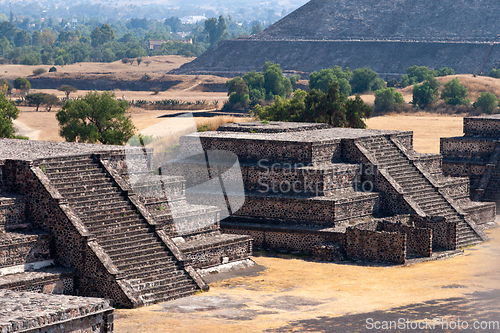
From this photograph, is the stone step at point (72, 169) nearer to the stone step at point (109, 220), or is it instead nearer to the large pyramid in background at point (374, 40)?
the stone step at point (109, 220)

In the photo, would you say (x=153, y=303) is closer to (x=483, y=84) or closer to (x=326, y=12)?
(x=483, y=84)

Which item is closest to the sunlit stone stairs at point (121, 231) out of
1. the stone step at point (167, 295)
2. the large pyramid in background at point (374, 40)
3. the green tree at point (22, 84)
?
the stone step at point (167, 295)

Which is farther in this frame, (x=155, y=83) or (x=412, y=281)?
(x=155, y=83)

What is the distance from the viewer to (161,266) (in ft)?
72.0

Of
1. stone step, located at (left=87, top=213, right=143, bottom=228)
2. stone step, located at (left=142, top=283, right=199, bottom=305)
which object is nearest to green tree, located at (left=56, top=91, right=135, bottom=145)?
stone step, located at (left=87, top=213, right=143, bottom=228)

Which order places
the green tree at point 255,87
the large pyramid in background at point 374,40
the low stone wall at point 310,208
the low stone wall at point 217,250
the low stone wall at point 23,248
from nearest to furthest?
the low stone wall at point 23,248
the low stone wall at point 217,250
the low stone wall at point 310,208
the green tree at point 255,87
the large pyramid in background at point 374,40

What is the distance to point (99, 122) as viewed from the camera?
4422 centimetres

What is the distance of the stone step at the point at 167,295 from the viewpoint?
20484mm

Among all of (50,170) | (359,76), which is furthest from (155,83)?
(50,170)

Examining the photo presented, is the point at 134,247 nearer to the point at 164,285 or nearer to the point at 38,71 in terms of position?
the point at 164,285

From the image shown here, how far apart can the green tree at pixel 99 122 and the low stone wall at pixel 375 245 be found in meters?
20.5

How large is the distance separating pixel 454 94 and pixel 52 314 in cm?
7261

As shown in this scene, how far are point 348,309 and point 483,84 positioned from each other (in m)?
79.4

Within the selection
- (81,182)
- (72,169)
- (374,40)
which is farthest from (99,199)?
(374,40)
